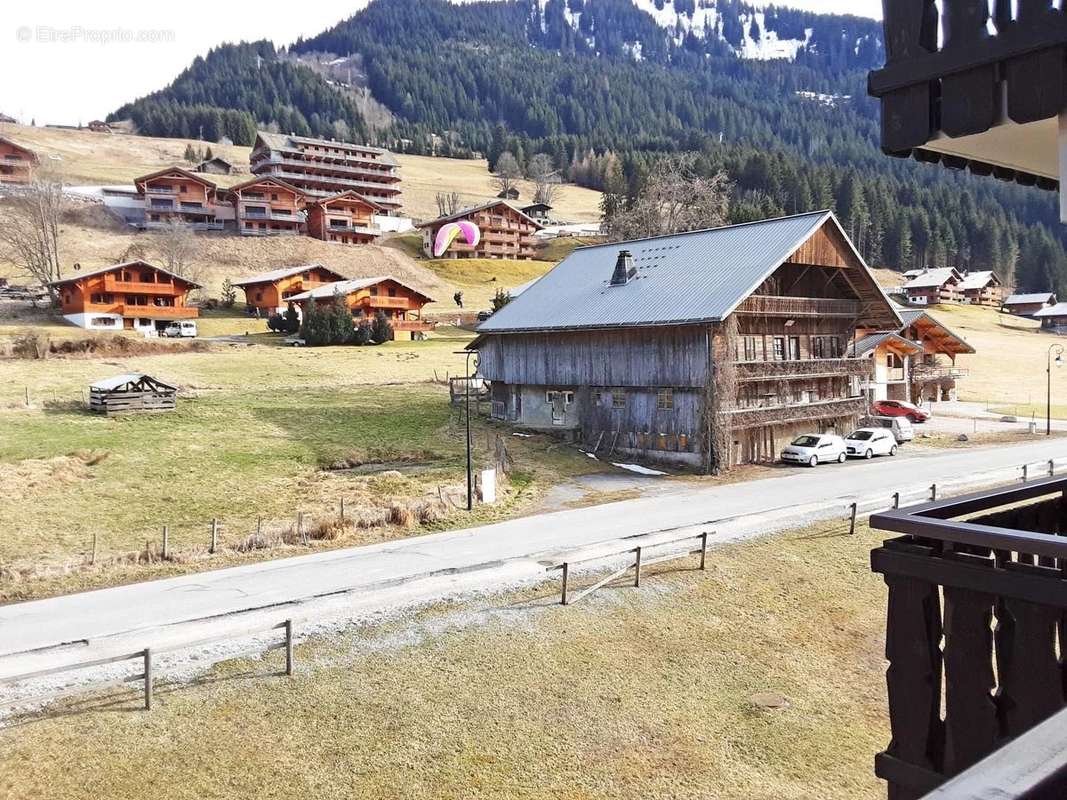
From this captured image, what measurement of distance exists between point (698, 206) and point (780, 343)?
42.4 meters

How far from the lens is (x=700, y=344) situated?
35969 mm

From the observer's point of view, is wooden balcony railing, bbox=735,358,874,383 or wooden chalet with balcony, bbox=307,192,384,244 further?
wooden chalet with balcony, bbox=307,192,384,244

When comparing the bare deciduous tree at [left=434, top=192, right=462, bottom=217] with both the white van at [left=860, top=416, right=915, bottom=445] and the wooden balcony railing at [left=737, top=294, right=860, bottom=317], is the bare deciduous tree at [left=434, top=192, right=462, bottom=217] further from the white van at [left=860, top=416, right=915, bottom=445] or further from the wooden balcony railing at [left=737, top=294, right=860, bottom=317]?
the white van at [left=860, top=416, right=915, bottom=445]

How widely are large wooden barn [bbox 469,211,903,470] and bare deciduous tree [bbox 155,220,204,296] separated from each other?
5526 centimetres

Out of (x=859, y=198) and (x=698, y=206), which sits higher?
(x=859, y=198)

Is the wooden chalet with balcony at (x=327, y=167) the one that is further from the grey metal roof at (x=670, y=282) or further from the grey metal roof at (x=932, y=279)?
the grey metal roof at (x=670, y=282)

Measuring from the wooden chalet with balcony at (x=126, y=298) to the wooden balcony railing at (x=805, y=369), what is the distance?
54579 millimetres

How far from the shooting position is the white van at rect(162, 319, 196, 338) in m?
68.1

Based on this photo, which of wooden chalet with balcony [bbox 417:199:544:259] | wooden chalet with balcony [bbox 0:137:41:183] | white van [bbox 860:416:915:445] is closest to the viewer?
white van [bbox 860:416:915:445]

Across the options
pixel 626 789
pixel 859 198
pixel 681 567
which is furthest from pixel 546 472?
pixel 859 198

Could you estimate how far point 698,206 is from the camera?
260 ft

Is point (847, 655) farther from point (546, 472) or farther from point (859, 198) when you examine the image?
point (859, 198)

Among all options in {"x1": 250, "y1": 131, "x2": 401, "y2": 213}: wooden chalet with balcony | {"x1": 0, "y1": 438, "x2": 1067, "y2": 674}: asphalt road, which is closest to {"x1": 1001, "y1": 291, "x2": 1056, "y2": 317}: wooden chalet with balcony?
{"x1": 250, "y1": 131, "x2": 401, "y2": 213}: wooden chalet with balcony

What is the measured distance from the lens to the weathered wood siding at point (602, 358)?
120ft
